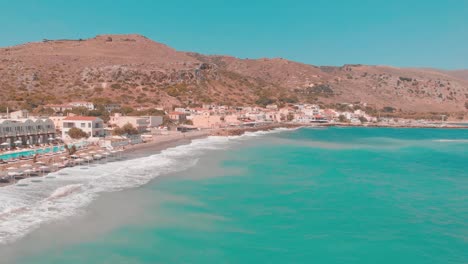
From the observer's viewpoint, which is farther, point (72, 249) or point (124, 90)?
point (124, 90)

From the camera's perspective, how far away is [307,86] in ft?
561

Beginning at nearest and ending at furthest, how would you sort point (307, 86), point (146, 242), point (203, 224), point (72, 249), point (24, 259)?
point (24, 259), point (72, 249), point (146, 242), point (203, 224), point (307, 86)

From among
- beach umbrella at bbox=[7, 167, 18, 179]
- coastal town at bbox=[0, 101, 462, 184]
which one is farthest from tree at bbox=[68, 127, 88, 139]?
beach umbrella at bbox=[7, 167, 18, 179]

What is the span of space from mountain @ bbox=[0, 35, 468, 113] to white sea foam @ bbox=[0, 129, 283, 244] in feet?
150

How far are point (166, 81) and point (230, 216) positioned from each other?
3552 inches

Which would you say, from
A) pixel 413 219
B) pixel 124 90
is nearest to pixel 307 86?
pixel 124 90

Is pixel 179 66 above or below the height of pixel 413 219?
above

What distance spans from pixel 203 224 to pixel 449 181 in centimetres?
2507

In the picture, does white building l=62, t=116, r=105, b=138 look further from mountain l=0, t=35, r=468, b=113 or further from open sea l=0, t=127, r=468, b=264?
mountain l=0, t=35, r=468, b=113

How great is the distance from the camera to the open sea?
56.8ft

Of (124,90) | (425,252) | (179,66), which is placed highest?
(179,66)

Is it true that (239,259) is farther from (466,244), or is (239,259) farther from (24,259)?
(466,244)

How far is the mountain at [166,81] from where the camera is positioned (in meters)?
91.2

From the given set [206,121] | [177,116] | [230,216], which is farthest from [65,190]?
[206,121]
